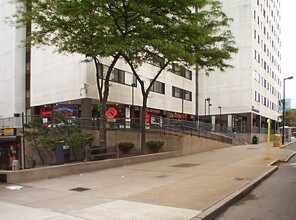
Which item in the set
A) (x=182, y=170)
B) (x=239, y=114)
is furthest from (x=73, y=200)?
(x=239, y=114)

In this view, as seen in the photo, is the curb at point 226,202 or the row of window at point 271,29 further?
the row of window at point 271,29

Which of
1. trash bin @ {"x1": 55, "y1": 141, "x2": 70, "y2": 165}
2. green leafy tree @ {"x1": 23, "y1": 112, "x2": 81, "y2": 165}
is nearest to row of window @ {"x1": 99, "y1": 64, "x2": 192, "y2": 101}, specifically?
green leafy tree @ {"x1": 23, "y1": 112, "x2": 81, "y2": 165}

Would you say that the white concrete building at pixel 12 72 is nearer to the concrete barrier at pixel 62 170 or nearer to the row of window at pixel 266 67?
the concrete barrier at pixel 62 170

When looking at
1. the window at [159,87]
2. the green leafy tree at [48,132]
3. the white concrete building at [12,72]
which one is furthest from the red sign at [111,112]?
the white concrete building at [12,72]

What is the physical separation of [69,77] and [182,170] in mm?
17660

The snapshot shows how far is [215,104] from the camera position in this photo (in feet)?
179

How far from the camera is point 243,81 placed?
51406 mm

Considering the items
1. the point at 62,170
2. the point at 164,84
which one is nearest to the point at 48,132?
the point at 62,170

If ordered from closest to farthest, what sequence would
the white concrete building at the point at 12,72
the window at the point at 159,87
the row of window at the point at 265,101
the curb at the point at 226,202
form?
→ 1. the curb at the point at 226,202
2. the window at the point at 159,87
3. the white concrete building at the point at 12,72
4. the row of window at the point at 265,101

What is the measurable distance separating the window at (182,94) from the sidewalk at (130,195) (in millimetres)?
29630

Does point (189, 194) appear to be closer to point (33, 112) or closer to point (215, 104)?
point (33, 112)

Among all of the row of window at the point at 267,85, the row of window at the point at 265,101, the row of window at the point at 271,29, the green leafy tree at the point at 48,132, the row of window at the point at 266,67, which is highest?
the row of window at the point at 271,29

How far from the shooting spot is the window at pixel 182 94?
43188 millimetres

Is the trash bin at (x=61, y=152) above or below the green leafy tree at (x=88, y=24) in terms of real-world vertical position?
below
